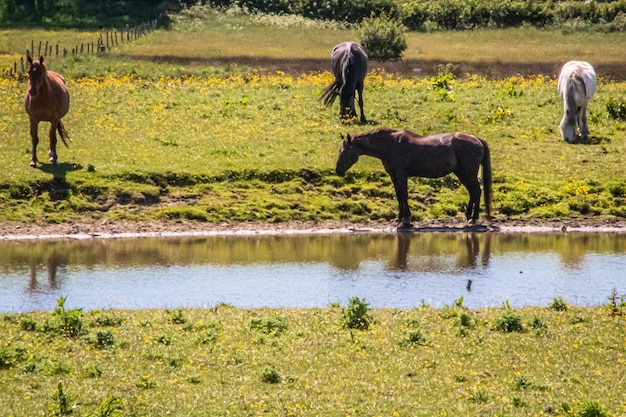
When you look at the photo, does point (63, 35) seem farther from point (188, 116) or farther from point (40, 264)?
point (40, 264)

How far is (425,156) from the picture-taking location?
82.9 ft

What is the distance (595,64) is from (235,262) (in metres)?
35.9

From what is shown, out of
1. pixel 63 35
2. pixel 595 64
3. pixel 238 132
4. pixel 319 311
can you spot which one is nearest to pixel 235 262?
pixel 319 311

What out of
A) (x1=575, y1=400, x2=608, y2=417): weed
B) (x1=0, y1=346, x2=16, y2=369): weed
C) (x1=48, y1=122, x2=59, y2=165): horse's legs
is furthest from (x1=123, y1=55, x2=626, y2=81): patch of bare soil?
(x1=575, y1=400, x2=608, y2=417): weed

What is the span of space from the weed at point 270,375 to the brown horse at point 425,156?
12785 mm

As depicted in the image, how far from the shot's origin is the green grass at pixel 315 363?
12.0 meters

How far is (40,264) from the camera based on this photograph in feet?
70.6

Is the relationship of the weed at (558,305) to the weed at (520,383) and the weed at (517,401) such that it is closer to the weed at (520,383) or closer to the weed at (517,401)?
the weed at (520,383)

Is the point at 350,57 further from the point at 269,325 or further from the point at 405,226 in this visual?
the point at 269,325

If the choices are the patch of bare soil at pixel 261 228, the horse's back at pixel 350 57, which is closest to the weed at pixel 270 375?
the patch of bare soil at pixel 261 228

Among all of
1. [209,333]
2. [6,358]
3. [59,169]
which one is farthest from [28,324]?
[59,169]

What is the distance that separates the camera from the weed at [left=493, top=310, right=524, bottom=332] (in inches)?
598

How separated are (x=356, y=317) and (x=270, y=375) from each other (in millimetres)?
2978

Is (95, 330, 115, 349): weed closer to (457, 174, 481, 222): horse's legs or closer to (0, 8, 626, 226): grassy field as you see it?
(0, 8, 626, 226): grassy field
